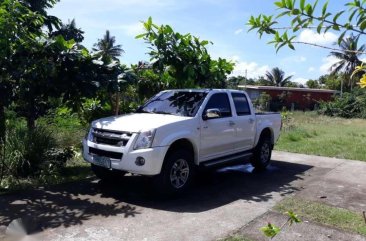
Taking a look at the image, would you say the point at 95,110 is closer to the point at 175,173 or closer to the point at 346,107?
the point at 175,173

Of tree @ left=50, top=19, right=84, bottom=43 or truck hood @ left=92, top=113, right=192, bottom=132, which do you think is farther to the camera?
tree @ left=50, top=19, right=84, bottom=43

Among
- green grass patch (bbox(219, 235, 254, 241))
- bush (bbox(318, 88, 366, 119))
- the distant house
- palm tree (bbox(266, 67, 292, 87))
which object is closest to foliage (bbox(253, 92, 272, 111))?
the distant house

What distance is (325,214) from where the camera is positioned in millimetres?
6117

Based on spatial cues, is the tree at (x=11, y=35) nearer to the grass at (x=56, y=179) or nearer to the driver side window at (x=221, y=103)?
the grass at (x=56, y=179)

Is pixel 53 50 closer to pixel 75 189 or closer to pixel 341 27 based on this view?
pixel 75 189

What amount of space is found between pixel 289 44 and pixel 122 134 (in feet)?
16.2

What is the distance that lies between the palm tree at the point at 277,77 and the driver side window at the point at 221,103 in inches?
2416

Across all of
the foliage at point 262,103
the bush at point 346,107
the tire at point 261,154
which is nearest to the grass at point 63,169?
the tire at point 261,154

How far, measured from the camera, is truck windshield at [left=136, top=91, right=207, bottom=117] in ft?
24.9

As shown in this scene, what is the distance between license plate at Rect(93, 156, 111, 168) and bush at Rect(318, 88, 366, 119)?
3397cm

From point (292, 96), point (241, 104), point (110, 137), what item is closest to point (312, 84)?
point (292, 96)

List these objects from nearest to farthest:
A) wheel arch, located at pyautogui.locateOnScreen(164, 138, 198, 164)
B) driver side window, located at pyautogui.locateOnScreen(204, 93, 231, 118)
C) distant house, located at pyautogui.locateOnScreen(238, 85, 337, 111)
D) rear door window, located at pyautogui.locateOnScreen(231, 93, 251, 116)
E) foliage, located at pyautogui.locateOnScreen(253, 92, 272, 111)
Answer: wheel arch, located at pyautogui.locateOnScreen(164, 138, 198, 164)
driver side window, located at pyautogui.locateOnScreen(204, 93, 231, 118)
rear door window, located at pyautogui.locateOnScreen(231, 93, 251, 116)
foliage, located at pyautogui.locateOnScreen(253, 92, 272, 111)
distant house, located at pyautogui.locateOnScreen(238, 85, 337, 111)

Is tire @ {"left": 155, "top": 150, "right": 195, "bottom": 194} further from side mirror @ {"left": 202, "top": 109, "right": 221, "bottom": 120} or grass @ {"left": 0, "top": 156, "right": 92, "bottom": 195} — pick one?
grass @ {"left": 0, "top": 156, "right": 92, "bottom": 195}

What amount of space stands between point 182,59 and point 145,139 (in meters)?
3.67
